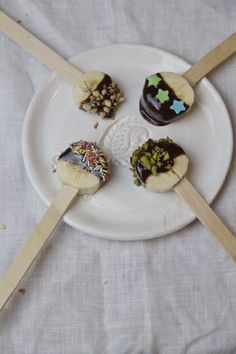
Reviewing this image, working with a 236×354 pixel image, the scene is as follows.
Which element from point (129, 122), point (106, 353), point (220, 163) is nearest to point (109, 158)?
point (129, 122)

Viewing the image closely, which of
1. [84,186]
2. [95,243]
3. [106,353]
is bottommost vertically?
[106,353]

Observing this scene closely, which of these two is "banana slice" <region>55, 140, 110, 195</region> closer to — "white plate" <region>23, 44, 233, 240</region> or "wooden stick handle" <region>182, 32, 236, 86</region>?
"white plate" <region>23, 44, 233, 240</region>

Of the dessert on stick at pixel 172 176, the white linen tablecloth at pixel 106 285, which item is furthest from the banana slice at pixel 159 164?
the white linen tablecloth at pixel 106 285

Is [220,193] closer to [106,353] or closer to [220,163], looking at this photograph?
[220,163]

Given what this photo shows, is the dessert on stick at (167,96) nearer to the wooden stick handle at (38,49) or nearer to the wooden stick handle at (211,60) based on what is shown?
the wooden stick handle at (211,60)

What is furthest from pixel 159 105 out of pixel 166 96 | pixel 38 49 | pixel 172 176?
pixel 38 49
